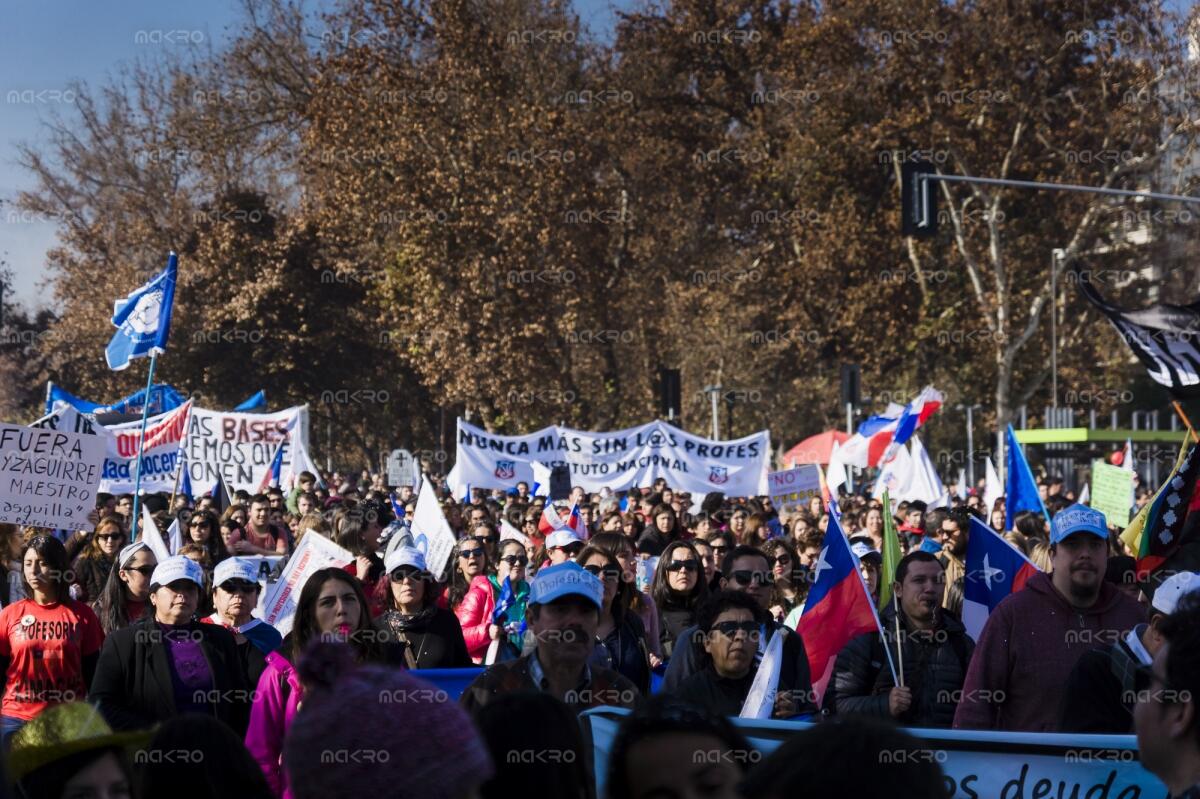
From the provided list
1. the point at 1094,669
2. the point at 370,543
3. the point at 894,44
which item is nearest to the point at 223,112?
the point at 894,44

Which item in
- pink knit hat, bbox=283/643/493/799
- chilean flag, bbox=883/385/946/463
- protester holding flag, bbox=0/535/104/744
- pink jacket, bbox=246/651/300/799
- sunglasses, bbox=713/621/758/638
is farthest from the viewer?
chilean flag, bbox=883/385/946/463

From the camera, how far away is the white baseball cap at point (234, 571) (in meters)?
7.09

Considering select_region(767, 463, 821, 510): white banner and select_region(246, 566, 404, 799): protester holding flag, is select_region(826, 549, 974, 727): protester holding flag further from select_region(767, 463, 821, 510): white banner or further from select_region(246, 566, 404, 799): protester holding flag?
select_region(767, 463, 821, 510): white banner

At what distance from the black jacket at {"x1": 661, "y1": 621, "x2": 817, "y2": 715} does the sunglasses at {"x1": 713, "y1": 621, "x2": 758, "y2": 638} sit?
0.09 metres

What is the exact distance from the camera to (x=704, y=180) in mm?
43281

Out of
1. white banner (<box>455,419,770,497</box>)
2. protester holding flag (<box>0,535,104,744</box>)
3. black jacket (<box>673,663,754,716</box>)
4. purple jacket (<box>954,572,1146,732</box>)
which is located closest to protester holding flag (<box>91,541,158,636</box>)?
protester holding flag (<box>0,535,104,744</box>)

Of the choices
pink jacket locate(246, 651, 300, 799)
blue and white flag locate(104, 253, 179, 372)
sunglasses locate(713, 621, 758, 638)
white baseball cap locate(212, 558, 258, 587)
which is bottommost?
pink jacket locate(246, 651, 300, 799)

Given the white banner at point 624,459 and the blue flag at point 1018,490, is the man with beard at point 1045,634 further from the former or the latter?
the white banner at point 624,459

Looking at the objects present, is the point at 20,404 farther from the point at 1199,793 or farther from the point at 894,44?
the point at 1199,793

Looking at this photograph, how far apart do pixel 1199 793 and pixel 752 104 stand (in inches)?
1688

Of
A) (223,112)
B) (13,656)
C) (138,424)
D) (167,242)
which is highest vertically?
(223,112)

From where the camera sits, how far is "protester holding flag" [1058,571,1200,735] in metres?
5.20

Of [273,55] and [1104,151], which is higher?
A: [273,55]

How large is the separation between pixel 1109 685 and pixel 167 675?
3.31 metres
